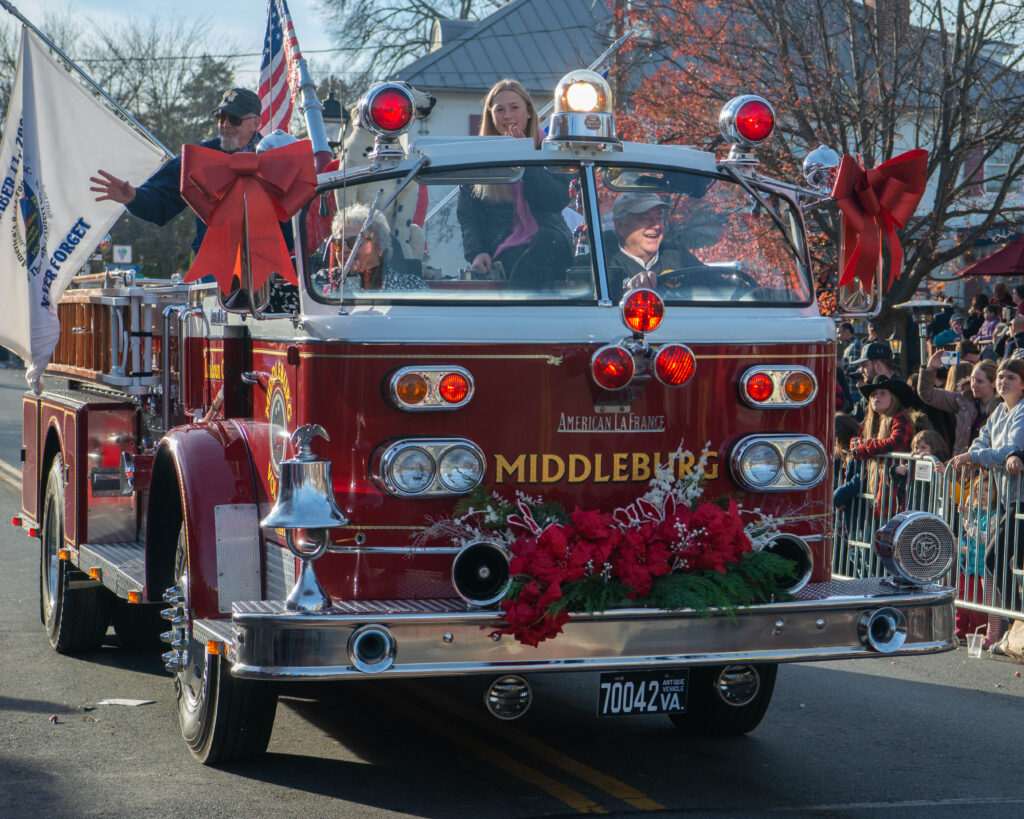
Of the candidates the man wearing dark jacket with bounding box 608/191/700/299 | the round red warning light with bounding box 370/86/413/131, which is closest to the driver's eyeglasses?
the round red warning light with bounding box 370/86/413/131

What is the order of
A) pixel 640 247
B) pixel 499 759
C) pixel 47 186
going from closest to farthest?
pixel 640 247, pixel 499 759, pixel 47 186

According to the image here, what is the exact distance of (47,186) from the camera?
24.8ft

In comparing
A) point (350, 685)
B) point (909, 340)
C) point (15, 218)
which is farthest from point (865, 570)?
point (909, 340)

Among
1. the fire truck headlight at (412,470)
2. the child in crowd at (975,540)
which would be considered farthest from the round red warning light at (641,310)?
the child in crowd at (975,540)

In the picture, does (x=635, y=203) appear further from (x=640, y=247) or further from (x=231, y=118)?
(x=231, y=118)

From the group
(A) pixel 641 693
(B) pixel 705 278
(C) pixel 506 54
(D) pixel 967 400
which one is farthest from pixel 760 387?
(C) pixel 506 54

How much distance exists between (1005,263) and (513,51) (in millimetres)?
24268

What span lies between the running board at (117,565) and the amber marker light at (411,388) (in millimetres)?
1942

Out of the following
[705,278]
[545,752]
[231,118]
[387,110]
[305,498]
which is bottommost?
[545,752]

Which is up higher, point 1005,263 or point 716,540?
point 1005,263

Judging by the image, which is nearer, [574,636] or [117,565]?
[574,636]

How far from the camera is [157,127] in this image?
42.3 metres

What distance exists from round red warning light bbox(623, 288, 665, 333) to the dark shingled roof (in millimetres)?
31086

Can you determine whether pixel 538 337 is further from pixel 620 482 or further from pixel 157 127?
pixel 157 127
